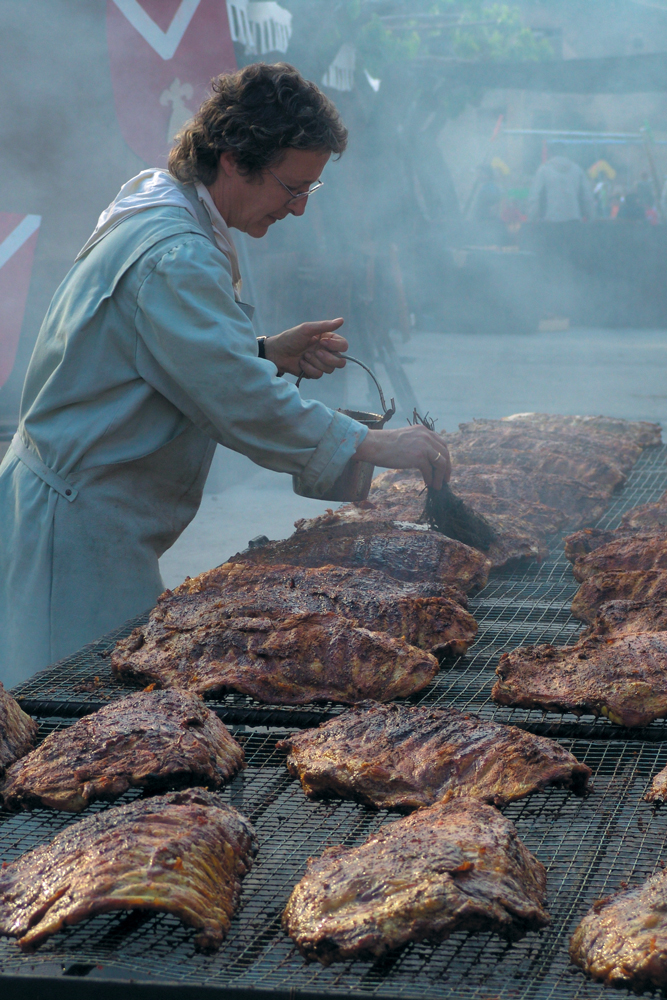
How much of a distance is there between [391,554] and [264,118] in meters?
1.42

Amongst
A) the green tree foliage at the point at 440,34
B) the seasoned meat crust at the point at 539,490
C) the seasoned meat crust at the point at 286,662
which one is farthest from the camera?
the green tree foliage at the point at 440,34

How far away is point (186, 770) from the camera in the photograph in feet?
6.08

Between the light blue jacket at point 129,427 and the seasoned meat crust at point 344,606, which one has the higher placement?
the light blue jacket at point 129,427

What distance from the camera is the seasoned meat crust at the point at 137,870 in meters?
1.45

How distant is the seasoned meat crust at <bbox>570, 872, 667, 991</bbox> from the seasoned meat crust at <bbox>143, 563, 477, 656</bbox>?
1.07 m

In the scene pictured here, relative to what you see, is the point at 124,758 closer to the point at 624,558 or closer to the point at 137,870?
the point at 137,870

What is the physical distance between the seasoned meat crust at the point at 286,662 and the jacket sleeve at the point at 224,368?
54 centimetres

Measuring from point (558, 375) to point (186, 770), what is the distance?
477 inches

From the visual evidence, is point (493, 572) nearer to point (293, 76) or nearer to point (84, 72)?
point (293, 76)

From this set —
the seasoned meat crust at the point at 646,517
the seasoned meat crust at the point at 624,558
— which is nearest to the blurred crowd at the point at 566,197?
the seasoned meat crust at the point at 646,517

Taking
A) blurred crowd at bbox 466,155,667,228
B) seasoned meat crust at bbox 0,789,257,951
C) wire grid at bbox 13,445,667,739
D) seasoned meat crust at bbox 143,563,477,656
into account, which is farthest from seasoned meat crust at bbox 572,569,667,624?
blurred crowd at bbox 466,155,667,228

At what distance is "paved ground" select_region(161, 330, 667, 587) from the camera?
26.0ft

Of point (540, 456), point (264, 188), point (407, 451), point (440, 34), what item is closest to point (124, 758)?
point (407, 451)

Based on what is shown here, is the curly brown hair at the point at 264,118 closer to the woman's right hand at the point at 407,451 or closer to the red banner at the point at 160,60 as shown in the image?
the woman's right hand at the point at 407,451
